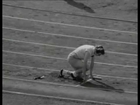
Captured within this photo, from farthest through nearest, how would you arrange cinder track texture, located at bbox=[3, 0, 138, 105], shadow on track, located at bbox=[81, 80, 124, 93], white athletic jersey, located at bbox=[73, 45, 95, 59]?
cinder track texture, located at bbox=[3, 0, 138, 105]
shadow on track, located at bbox=[81, 80, 124, 93]
white athletic jersey, located at bbox=[73, 45, 95, 59]

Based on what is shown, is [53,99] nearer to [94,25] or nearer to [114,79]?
[114,79]

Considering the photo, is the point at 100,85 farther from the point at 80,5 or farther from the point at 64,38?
the point at 80,5

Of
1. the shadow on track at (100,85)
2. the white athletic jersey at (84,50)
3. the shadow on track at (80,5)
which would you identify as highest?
the shadow on track at (80,5)

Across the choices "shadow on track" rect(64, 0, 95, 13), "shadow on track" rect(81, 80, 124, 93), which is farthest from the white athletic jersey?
"shadow on track" rect(64, 0, 95, 13)

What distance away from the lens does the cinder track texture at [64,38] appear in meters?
17.4

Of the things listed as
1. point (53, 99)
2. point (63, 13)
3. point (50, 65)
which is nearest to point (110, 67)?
point (50, 65)

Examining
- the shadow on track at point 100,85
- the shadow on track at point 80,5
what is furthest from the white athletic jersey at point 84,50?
the shadow on track at point 80,5

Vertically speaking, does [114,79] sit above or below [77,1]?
below

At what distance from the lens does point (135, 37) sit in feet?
67.4

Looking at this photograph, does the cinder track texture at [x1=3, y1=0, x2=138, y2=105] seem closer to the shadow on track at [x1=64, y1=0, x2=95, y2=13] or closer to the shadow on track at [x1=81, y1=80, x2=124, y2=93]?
the shadow on track at [x1=81, y1=80, x2=124, y2=93]

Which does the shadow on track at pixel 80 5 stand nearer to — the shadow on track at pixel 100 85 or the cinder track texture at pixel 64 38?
the cinder track texture at pixel 64 38

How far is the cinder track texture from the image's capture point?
17406 mm

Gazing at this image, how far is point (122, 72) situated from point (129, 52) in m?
1.76

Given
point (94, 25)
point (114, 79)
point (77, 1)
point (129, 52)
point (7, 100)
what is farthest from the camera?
point (77, 1)
